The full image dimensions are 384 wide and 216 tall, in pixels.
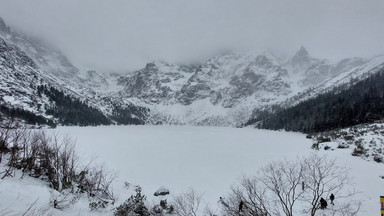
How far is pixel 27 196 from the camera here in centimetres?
975

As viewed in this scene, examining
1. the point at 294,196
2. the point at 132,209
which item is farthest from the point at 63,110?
the point at 294,196

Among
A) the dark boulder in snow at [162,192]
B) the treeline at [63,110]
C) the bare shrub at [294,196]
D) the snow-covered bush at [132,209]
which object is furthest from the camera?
the treeline at [63,110]

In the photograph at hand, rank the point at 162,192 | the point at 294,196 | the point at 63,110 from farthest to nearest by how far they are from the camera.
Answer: the point at 63,110 < the point at 162,192 < the point at 294,196

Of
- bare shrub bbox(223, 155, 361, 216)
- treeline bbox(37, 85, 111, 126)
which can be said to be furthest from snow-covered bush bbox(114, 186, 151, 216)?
treeline bbox(37, 85, 111, 126)

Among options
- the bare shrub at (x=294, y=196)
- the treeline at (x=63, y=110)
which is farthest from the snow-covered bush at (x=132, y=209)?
the treeline at (x=63, y=110)

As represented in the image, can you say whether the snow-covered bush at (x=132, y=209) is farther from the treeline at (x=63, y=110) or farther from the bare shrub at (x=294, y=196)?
the treeline at (x=63, y=110)

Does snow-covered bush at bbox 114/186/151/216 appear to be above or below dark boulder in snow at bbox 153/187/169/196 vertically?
above

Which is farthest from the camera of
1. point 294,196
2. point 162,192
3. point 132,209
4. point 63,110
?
point 63,110

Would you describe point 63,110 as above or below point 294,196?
above

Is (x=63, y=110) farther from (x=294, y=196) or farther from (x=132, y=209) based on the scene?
(x=294, y=196)

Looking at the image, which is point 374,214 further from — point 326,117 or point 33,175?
point 326,117

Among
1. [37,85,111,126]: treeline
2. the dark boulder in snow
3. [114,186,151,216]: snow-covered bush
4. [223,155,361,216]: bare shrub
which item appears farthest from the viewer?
[37,85,111,126]: treeline

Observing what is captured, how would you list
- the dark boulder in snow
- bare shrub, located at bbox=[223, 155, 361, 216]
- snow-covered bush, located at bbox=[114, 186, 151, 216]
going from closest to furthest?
1. bare shrub, located at bbox=[223, 155, 361, 216]
2. snow-covered bush, located at bbox=[114, 186, 151, 216]
3. the dark boulder in snow

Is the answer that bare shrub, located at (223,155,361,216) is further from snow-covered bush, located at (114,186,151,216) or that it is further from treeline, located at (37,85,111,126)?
treeline, located at (37,85,111,126)
